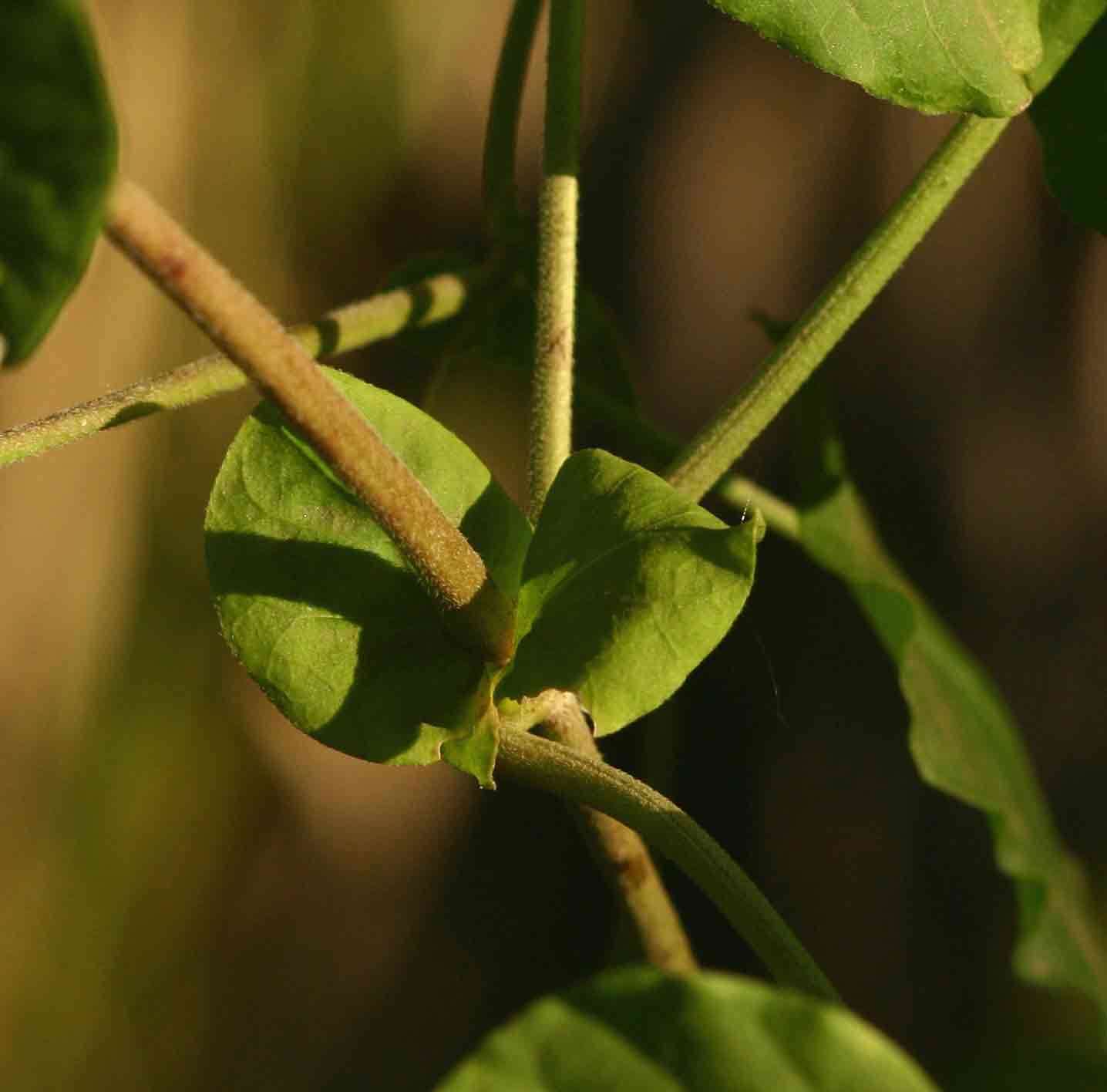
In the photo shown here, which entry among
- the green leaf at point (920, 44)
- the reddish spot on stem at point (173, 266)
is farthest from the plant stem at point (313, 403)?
the green leaf at point (920, 44)

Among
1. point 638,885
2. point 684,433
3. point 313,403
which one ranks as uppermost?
point 313,403

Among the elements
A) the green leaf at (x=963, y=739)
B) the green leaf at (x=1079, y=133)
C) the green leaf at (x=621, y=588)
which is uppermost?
the green leaf at (x=1079, y=133)

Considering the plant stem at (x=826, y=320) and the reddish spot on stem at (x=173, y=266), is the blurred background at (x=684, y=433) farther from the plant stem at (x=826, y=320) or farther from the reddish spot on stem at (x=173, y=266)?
the reddish spot on stem at (x=173, y=266)

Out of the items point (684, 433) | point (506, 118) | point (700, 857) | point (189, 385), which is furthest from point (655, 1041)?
point (684, 433)

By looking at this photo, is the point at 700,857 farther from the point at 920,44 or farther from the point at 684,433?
the point at 684,433

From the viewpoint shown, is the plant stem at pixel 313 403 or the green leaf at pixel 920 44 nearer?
the plant stem at pixel 313 403

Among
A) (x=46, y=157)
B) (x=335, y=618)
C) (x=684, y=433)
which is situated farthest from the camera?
(x=684, y=433)

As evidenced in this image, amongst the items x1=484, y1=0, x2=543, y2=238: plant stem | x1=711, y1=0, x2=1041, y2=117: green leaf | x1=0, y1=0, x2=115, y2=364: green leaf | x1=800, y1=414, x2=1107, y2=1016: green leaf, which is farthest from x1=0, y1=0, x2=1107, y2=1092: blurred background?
x1=0, y1=0, x2=115, y2=364: green leaf
